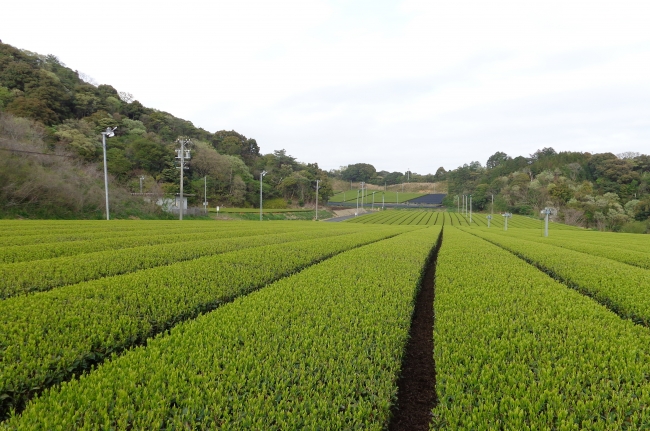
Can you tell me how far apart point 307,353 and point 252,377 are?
2.54ft

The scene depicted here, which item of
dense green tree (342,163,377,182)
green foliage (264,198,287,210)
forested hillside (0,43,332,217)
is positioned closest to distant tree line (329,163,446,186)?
dense green tree (342,163,377,182)

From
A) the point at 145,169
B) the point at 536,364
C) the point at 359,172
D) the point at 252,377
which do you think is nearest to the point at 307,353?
the point at 252,377

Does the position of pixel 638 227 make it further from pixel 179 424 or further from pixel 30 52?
pixel 30 52

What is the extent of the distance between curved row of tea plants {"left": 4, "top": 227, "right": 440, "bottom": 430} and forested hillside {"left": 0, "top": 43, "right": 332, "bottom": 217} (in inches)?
1290

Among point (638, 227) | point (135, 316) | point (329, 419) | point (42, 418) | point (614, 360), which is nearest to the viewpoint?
point (42, 418)

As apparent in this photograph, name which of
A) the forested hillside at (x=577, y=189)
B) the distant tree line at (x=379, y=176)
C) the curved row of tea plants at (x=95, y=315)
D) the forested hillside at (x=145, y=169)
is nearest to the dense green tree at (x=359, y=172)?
the distant tree line at (x=379, y=176)

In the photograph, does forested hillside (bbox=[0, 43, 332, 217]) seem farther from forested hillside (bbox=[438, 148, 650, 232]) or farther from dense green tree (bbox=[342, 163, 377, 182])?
dense green tree (bbox=[342, 163, 377, 182])

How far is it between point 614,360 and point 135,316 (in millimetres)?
6404

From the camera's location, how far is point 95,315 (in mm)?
4508

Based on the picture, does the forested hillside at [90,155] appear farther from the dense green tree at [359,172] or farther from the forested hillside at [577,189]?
the dense green tree at [359,172]

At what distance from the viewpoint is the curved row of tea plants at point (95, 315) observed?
328 centimetres

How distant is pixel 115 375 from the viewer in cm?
314

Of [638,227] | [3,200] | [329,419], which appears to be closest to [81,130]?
[3,200]

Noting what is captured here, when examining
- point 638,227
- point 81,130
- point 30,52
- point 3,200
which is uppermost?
point 30,52
